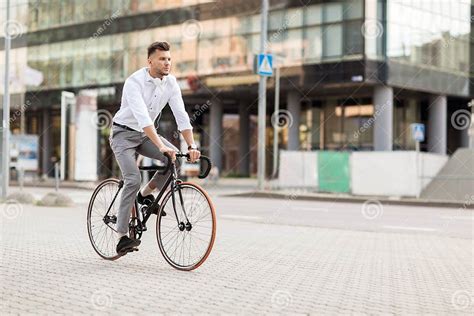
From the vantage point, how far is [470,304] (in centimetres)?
474

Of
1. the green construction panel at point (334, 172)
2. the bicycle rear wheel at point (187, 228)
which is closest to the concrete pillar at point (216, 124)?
the green construction panel at point (334, 172)

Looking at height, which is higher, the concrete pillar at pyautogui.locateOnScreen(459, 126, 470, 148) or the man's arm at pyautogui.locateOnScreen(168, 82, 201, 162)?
the concrete pillar at pyautogui.locateOnScreen(459, 126, 470, 148)

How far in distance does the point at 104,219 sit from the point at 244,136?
38950mm

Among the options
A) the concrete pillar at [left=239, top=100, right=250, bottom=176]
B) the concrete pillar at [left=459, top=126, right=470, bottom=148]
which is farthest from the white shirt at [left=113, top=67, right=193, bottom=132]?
the concrete pillar at [left=459, top=126, right=470, bottom=148]

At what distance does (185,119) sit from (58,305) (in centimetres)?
215

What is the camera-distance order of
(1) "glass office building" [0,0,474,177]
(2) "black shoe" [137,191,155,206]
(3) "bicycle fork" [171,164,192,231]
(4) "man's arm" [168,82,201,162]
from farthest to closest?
(1) "glass office building" [0,0,474,177], (2) "black shoe" [137,191,155,206], (4) "man's arm" [168,82,201,162], (3) "bicycle fork" [171,164,192,231]

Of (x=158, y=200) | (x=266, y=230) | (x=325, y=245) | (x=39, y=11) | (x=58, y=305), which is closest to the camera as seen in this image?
(x=58, y=305)

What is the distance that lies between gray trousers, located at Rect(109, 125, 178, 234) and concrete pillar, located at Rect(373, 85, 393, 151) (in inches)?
1213

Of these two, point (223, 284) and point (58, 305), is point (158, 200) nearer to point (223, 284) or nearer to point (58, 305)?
point (223, 284)

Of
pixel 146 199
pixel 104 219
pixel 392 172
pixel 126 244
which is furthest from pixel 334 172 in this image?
pixel 126 244

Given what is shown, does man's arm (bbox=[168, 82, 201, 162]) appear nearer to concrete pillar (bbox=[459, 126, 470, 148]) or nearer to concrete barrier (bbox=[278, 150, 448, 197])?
concrete barrier (bbox=[278, 150, 448, 197])

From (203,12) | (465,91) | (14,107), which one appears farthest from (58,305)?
(14,107)

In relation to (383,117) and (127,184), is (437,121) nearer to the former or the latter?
(383,117)

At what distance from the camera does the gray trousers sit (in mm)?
5715
